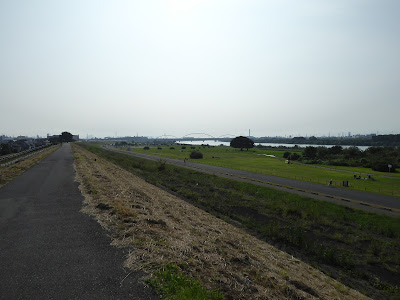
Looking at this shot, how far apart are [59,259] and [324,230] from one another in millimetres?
21741

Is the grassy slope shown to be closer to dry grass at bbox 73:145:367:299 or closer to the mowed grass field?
dry grass at bbox 73:145:367:299

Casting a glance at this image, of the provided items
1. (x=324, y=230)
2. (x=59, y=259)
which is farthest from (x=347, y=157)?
(x=59, y=259)

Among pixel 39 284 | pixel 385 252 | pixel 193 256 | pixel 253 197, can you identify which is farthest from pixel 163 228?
pixel 253 197

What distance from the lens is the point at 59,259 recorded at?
7.65 meters

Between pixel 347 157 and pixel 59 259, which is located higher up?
pixel 59 259

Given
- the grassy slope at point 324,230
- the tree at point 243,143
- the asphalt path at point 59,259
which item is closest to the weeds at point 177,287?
the asphalt path at point 59,259

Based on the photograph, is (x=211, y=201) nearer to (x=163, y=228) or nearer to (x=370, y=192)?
(x=163, y=228)

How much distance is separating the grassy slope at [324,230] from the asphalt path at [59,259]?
13418 millimetres

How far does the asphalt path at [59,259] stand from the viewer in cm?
605

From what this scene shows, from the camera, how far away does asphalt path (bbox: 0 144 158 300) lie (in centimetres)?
605

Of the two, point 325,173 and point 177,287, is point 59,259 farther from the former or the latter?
point 325,173

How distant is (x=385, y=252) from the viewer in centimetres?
1730

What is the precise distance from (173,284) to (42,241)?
6265mm

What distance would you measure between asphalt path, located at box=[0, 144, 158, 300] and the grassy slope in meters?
13.4
